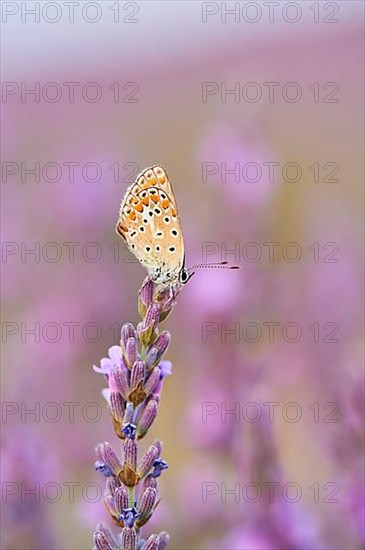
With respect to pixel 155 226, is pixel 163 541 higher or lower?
lower

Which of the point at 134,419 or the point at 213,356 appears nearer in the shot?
the point at 134,419

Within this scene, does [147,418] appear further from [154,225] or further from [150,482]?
[154,225]

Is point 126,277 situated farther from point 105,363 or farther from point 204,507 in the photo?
point 105,363

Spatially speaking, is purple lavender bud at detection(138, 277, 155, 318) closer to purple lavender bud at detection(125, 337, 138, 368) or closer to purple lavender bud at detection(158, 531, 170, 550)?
purple lavender bud at detection(125, 337, 138, 368)

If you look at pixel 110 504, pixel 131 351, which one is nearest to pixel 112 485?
pixel 110 504

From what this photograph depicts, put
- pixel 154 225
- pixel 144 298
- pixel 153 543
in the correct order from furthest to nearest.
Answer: pixel 154 225 < pixel 144 298 < pixel 153 543

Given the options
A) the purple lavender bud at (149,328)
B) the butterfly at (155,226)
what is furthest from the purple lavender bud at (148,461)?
the butterfly at (155,226)

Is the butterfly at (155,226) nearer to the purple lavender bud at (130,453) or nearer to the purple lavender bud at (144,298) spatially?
the purple lavender bud at (144,298)

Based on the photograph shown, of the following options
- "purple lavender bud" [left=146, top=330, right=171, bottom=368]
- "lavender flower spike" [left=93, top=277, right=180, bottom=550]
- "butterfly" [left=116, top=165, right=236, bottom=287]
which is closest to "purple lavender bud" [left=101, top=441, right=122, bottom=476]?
"lavender flower spike" [left=93, top=277, right=180, bottom=550]
